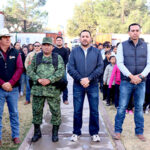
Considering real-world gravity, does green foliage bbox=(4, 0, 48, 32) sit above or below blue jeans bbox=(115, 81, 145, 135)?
above

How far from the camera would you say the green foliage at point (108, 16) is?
38312mm

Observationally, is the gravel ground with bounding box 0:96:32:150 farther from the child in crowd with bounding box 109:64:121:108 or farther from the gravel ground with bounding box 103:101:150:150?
the child in crowd with bounding box 109:64:121:108

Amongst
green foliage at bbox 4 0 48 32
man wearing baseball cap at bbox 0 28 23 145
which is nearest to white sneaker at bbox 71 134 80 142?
man wearing baseball cap at bbox 0 28 23 145

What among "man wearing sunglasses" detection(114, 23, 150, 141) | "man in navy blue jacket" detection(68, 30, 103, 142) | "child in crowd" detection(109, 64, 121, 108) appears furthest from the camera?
"child in crowd" detection(109, 64, 121, 108)

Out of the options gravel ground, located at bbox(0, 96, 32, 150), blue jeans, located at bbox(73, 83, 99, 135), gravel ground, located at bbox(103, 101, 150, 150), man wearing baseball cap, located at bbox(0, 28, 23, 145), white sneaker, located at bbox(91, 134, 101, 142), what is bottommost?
gravel ground, located at bbox(103, 101, 150, 150)

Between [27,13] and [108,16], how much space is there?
47.7 ft

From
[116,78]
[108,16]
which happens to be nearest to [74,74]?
[116,78]

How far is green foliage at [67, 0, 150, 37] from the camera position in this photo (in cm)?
3831

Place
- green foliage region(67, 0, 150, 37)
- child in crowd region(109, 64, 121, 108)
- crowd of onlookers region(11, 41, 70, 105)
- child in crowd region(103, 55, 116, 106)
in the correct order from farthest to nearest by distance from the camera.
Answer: green foliage region(67, 0, 150, 37) < child in crowd region(103, 55, 116, 106) < crowd of onlookers region(11, 41, 70, 105) < child in crowd region(109, 64, 121, 108)

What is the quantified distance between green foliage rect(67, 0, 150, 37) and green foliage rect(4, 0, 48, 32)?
6.82 meters

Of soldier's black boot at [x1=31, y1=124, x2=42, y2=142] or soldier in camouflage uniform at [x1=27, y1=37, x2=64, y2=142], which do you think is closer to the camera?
soldier in camouflage uniform at [x1=27, y1=37, x2=64, y2=142]

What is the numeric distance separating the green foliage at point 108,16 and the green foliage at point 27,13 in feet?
22.4

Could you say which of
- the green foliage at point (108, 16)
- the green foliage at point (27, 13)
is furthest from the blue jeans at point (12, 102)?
the green foliage at point (27, 13)

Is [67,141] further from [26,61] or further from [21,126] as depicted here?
[26,61]
